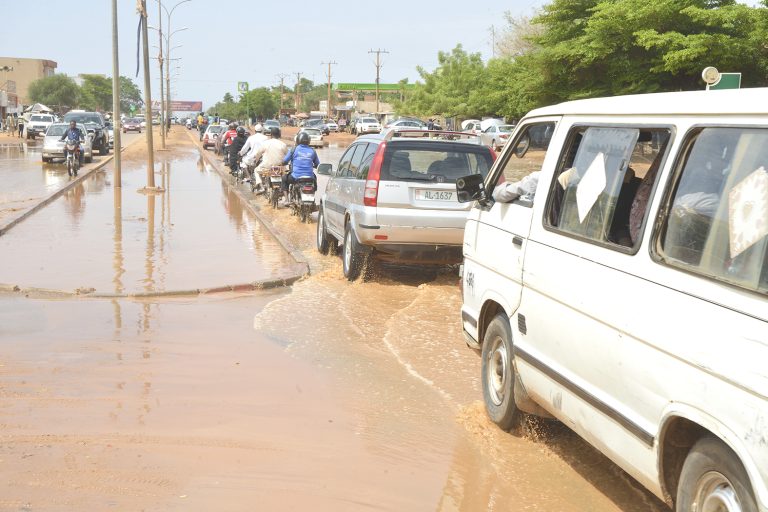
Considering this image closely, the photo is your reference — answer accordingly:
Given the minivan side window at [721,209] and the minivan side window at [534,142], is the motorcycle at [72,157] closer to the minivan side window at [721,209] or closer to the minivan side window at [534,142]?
the minivan side window at [534,142]

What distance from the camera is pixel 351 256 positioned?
36.1ft

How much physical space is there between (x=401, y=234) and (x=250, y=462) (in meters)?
5.60

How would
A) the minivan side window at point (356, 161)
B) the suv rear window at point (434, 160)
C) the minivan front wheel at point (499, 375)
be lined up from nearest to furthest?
the minivan front wheel at point (499, 375), the suv rear window at point (434, 160), the minivan side window at point (356, 161)

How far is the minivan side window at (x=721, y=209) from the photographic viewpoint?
325 centimetres

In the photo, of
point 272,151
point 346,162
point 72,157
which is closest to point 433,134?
point 346,162

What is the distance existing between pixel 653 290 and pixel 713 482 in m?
0.80

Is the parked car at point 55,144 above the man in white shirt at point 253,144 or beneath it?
beneath

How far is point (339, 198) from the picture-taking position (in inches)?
476

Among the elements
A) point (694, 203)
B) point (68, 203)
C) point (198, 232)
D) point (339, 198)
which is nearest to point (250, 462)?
point (694, 203)

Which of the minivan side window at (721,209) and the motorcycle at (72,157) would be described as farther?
the motorcycle at (72,157)

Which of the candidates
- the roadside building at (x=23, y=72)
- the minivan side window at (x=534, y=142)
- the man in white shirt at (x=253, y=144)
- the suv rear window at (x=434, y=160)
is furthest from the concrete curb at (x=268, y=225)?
the roadside building at (x=23, y=72)

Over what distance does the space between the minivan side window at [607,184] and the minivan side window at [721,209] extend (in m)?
0.25

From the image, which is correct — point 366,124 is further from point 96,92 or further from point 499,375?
point 96,92

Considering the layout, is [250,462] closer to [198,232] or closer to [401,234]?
[401,234]
